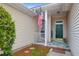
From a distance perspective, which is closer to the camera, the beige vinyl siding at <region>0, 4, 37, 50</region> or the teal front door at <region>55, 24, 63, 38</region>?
the beige vinyl siding at <region>0, 4, 37, 50</region>

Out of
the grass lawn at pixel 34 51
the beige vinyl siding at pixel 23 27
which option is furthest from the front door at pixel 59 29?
the beige vinyl siding at pixel 23 27

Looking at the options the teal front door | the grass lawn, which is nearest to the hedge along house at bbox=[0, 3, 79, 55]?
the teal front door

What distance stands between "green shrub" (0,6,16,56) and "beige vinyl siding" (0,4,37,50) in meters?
0.28

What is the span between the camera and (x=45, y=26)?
5.53 metres

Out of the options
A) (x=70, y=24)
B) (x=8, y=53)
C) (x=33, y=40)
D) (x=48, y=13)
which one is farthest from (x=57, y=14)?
(x=8, y=53)

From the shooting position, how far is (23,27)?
475 centimetres

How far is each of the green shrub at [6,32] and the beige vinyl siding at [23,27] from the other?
0.28 metres

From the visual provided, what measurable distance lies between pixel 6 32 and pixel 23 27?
0.92 meters

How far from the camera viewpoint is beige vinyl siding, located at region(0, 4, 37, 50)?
440 centimetres

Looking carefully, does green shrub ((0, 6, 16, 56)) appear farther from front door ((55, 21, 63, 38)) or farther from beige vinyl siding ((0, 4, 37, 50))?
front door ((55, 21, 63, 38))

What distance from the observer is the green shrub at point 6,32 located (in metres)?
3.80

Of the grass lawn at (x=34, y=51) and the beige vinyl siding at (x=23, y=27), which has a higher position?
the beige vinyl siding at (x=23, y=27)

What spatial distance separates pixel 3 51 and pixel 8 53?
173 mm

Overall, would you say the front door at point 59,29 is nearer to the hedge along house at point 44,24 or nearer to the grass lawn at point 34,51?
the hedge along house at point 44,24
